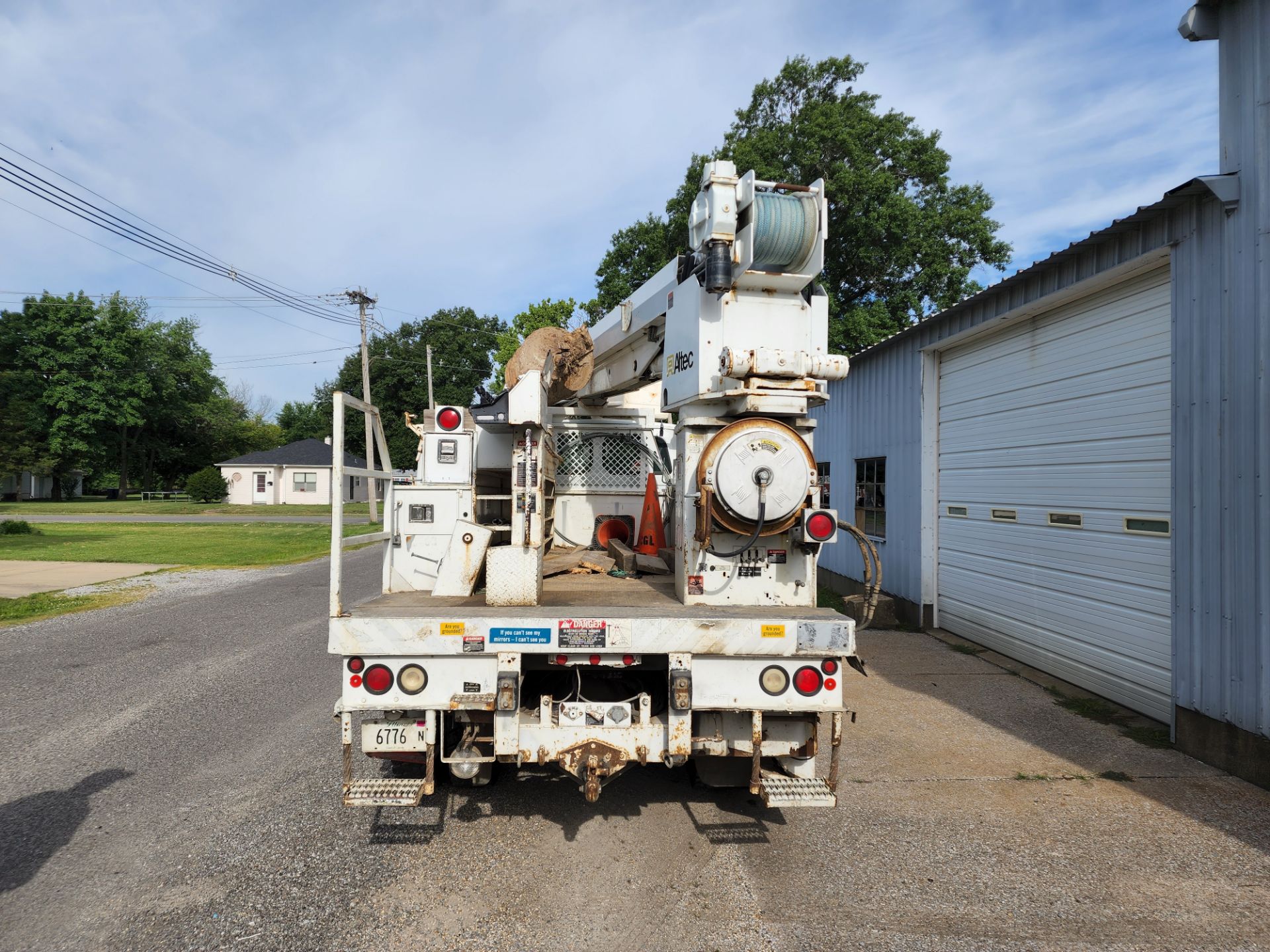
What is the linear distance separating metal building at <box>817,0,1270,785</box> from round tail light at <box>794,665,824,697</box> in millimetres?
3376

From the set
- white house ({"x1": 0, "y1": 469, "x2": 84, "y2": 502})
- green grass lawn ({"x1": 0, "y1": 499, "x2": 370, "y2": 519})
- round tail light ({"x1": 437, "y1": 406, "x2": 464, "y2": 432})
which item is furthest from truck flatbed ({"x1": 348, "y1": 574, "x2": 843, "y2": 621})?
white house ({"x1": 0, "y1": 469, "x2": 84, "y2": 502})

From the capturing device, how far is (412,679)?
3332 millimetres

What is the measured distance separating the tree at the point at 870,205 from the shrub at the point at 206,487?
112 feet

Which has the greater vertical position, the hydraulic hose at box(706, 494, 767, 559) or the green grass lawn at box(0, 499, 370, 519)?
the hydraulic hose at box(706, 494, 767, 559)

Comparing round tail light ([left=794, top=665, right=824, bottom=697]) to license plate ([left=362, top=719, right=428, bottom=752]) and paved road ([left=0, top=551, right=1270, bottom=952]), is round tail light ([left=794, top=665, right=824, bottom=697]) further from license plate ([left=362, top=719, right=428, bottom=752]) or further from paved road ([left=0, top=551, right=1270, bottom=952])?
license plate ([left=362, top=719, right=428, bottom=752])

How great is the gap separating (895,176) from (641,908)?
80.9 ft

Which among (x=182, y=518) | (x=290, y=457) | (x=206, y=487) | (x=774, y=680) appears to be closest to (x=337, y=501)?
(x=774, y=680)

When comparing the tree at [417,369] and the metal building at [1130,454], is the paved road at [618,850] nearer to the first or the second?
the metal building at [1130,454]

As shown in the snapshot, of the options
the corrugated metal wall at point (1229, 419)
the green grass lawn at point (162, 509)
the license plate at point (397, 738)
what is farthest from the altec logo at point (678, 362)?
the green grass lawn at point (162, 509)

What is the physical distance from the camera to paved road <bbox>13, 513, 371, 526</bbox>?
2931cm

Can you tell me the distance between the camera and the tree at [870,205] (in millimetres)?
21641

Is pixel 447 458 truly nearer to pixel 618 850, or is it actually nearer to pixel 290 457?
pixel 618 850

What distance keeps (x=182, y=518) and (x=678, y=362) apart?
34.5 m

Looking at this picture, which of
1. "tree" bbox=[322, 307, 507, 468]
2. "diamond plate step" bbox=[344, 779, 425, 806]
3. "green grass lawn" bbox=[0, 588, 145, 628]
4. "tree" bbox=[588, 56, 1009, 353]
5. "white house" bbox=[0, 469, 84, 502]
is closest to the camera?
"diamond plate step" bbox=[344, 779, 425, 806]
